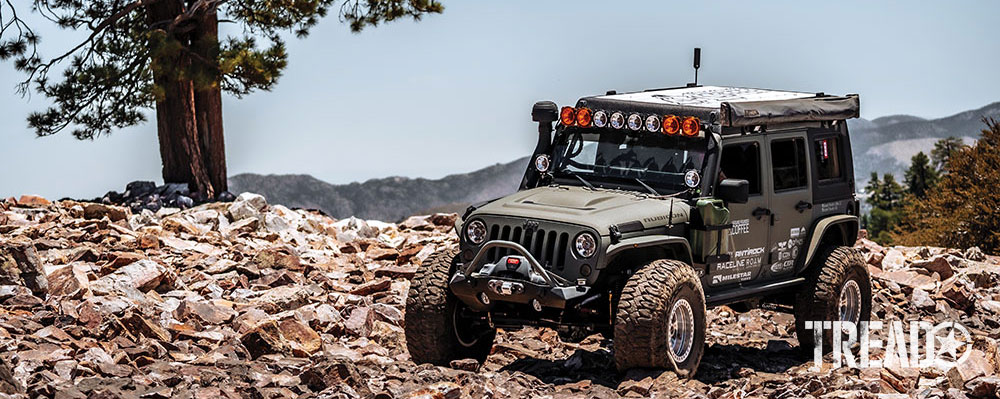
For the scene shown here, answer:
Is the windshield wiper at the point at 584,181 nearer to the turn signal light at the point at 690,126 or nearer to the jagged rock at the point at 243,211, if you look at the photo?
the turn signal light at the point at 690,126

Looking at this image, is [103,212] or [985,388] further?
[103,212]

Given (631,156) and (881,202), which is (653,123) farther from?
(881,202)

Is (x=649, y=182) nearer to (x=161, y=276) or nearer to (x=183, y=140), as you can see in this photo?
(x=161, y=276)

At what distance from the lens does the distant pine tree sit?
2972 cm

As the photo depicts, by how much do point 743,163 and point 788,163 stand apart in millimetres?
801

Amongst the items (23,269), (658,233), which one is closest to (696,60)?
(658,233)

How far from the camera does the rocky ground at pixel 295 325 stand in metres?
9.16

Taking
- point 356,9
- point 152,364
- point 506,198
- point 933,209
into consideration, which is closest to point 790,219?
point 506,198

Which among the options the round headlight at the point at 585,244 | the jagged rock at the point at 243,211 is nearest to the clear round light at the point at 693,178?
the round headlight at the point at 585,244

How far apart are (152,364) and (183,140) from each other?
590 inches

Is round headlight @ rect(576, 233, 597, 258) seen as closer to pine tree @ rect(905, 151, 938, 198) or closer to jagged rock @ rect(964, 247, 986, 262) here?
jagged rock @ rect(964, 247, 986, 262)

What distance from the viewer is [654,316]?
31.4ft

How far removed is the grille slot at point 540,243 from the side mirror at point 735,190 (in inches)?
66.0

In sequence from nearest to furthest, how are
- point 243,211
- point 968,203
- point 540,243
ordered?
point 540,243 < point 243,211 < point 968,203
